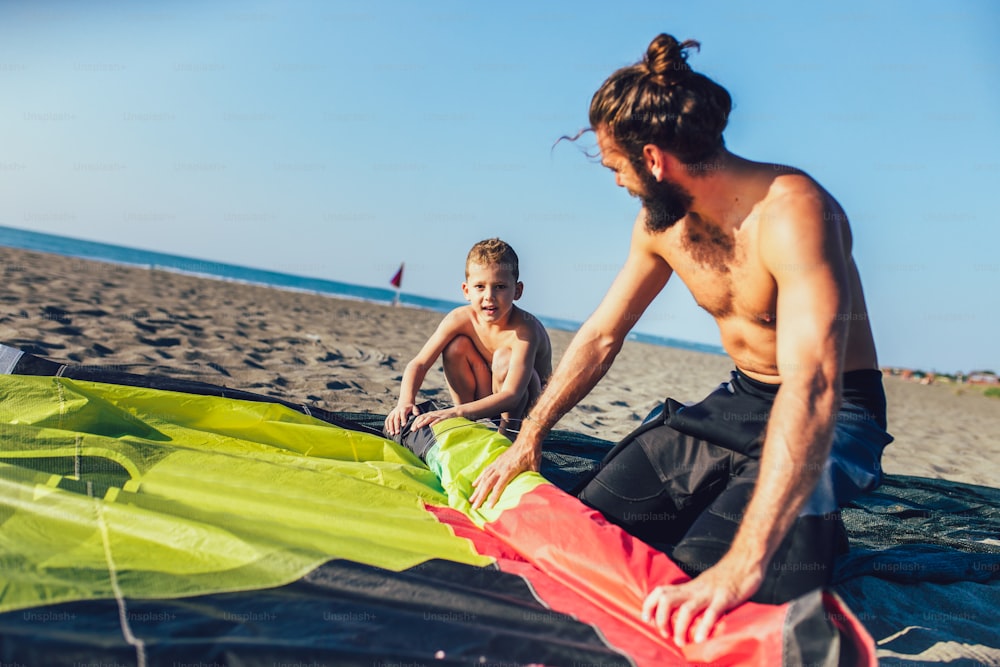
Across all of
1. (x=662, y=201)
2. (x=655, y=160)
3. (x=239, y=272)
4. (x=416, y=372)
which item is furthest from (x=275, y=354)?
(x=239, y=272)

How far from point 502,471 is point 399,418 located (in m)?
1.03

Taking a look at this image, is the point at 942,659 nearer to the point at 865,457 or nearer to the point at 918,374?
the point at 865,457

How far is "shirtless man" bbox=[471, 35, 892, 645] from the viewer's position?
164cm

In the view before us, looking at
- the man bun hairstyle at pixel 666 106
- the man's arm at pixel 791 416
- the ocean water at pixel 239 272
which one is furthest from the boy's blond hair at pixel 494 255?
the ocean water at pixel 239 272

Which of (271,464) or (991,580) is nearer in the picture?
(271,464)

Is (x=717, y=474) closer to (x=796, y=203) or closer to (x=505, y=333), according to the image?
(x=796, y=203)

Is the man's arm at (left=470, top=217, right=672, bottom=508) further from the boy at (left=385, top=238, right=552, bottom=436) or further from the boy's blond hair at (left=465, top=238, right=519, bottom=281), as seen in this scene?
the boy's blond hair at (left=465, top=238, right=519, bottom=281)

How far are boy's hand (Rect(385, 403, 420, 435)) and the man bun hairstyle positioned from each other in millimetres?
1666

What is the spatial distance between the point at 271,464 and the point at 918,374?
28894mm

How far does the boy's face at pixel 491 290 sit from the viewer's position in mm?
3822

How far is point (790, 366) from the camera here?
174cm

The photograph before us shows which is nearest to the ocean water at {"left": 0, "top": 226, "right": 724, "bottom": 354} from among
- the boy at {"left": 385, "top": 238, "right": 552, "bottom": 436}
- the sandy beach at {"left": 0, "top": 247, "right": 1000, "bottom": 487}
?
the sandy beach at {"left": 0, "top": 247, "right": 1000, "bottom": 487}

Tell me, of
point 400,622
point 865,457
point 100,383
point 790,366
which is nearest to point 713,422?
point 865,457

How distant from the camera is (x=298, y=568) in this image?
1.55m
